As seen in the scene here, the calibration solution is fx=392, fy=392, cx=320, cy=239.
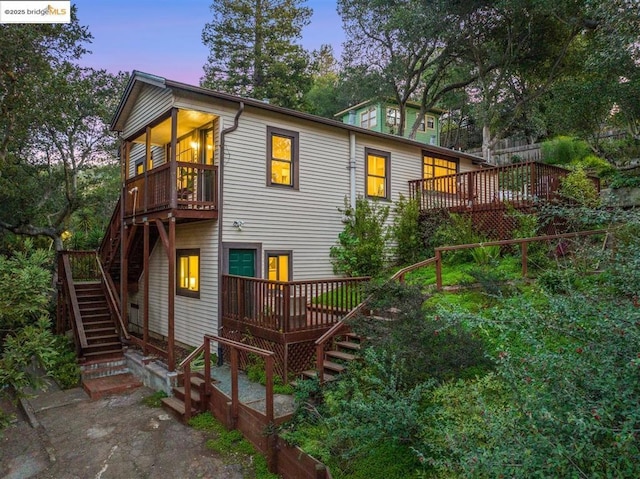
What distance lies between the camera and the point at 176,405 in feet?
24.6

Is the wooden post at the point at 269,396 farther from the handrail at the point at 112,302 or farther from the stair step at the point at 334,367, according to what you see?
the handrail at the point at 112,302

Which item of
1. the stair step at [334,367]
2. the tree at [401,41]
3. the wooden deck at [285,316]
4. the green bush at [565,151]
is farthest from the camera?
the green bush at [565,151]

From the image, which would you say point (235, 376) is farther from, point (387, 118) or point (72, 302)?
point (387, 118)

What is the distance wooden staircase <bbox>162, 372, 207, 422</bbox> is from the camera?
23.7 feet

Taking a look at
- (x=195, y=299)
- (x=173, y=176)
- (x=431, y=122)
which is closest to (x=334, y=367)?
(x=195, y=299)

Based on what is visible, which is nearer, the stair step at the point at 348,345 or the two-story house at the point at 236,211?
the stair step at the point at 348,345

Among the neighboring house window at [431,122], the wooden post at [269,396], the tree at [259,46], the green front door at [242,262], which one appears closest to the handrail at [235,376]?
the wooden post at [269,396]

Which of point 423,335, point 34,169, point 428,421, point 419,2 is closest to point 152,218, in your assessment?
point 423,335

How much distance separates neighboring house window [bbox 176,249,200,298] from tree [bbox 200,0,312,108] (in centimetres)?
1985

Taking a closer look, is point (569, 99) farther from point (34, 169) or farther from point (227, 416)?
point (34, 169)

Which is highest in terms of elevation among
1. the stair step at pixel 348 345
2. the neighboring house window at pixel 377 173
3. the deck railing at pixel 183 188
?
the neighboring house window at pixel 377 173

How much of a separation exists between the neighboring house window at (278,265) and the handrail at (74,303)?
530cm

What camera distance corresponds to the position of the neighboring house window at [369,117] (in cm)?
3019

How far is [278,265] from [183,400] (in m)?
4.18
